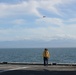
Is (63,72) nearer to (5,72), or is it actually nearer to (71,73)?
(71,73)

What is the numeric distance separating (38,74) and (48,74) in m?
0.80

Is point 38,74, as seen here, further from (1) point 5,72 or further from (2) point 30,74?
(1) point 5,72

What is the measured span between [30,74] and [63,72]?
9.45 feet

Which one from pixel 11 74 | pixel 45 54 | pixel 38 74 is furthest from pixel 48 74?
pixel 45 54

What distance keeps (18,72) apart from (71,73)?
4.33m

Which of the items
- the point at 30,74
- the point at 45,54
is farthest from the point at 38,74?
the point at 45,54

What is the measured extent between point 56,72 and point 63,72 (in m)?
0.57

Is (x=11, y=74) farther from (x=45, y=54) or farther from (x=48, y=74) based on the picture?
(x=45, y=54)

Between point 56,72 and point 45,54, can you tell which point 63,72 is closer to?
point 56,72

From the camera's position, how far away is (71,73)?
3083cm

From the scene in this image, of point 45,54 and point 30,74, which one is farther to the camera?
point 45,54

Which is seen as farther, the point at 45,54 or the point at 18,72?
the point at 45,54

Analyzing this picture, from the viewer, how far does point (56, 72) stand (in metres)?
31.4

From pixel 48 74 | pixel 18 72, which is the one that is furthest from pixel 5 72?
pixel 48 74
